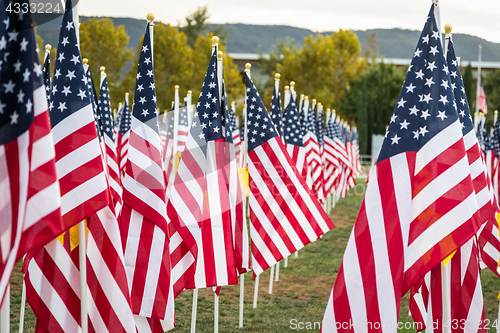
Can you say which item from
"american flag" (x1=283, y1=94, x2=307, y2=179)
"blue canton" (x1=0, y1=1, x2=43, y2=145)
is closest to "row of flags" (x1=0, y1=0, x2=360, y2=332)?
"blue canton" (x1=0, y1=1, x2=43, y2=145)

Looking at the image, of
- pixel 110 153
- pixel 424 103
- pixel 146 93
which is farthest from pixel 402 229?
pixel 110 153

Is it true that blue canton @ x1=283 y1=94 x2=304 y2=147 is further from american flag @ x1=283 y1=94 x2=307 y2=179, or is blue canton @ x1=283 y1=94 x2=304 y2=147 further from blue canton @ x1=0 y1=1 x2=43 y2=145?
blue canton @ x1=0 y1=1 x2=43 y2=145

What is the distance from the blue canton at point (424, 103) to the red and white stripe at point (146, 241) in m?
1.98

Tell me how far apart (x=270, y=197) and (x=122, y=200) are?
222 centimetres

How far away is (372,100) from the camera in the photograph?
50531mm

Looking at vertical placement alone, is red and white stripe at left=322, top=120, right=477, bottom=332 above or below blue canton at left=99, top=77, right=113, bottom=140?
below

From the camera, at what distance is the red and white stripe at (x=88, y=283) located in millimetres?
3863

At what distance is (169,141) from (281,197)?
9.00 meters

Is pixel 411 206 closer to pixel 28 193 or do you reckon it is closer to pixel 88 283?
pixel 88 283

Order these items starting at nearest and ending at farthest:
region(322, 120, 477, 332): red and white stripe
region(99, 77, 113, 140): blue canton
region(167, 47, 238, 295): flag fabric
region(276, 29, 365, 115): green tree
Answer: region(322, 120, 477, 332): red and white stripe → region(167, 47, 238, 295): flag fabric → region(99, 77, 113, 140): blue canton → region(276, 29, 365, 115): green tree

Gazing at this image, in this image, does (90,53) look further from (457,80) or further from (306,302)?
(457,80)

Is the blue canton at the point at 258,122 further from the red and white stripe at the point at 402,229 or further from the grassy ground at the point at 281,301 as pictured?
the red and white stripe at the point at 402,229

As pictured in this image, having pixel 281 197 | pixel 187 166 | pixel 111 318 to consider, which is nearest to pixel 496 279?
pixel 281 197

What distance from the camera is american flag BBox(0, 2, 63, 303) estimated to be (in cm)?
275
